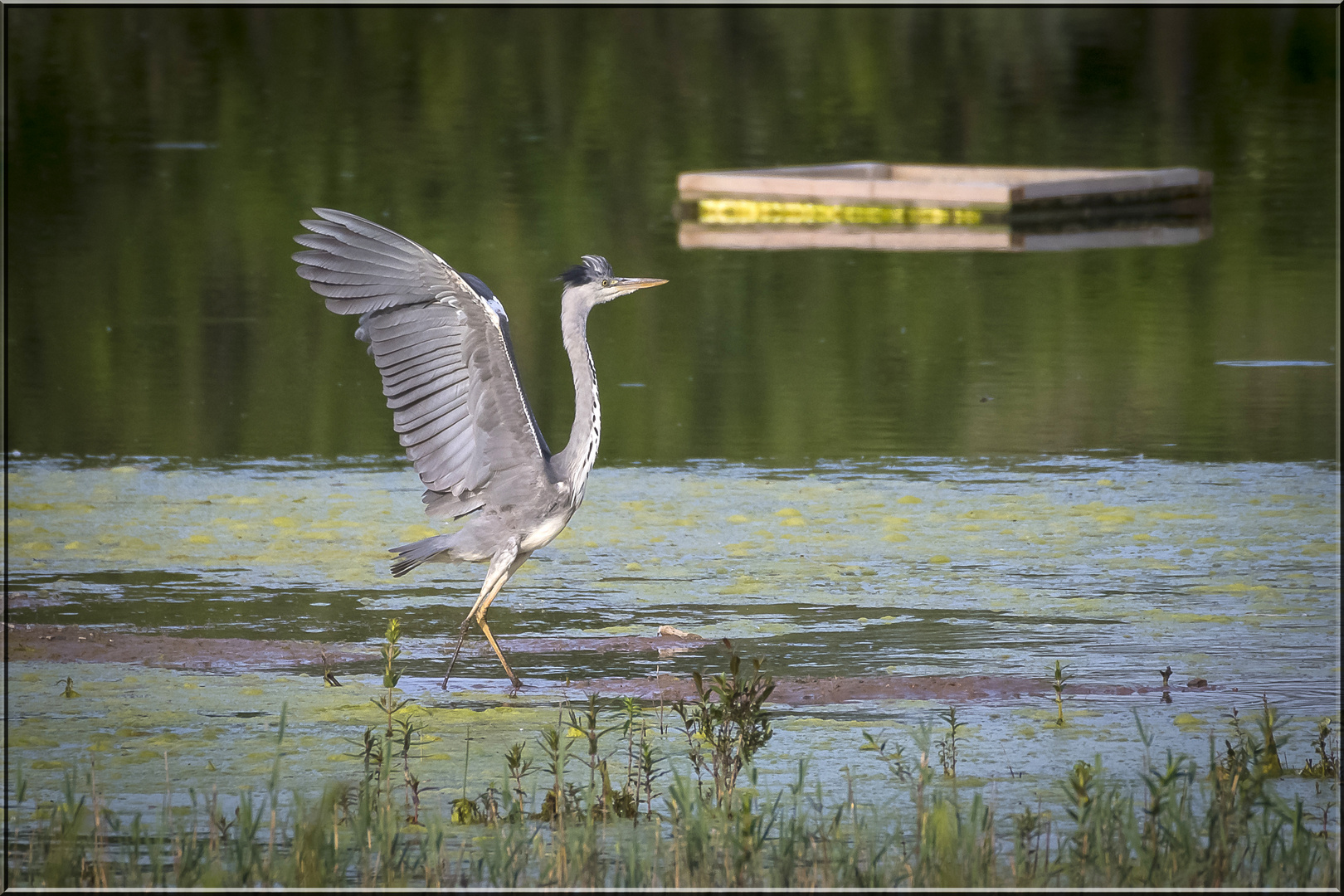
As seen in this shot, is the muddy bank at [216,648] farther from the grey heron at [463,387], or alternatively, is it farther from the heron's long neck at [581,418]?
the heron's long neck at [581,418]

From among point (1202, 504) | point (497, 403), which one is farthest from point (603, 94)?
point (497, 403)

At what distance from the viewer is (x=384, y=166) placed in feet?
98.0

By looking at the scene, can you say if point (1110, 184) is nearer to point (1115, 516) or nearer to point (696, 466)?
point (696, 466)

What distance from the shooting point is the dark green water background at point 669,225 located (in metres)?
13.5

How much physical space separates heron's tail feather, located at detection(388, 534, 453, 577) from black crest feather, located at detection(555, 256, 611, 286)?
105cm

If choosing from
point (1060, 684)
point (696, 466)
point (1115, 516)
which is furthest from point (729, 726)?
point (696, 466)

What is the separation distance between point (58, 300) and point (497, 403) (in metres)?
12.3

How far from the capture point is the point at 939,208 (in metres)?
23.9

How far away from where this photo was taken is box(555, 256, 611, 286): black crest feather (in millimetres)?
7797

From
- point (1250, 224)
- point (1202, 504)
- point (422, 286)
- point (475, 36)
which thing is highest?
point (475, 36)

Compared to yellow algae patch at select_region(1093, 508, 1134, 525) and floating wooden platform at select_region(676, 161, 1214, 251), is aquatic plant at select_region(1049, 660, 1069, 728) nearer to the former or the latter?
yellow algae patch at select_region(1093, 508, 1134, 525)

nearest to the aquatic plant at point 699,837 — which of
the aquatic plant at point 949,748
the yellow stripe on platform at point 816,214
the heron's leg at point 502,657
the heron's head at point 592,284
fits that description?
the aquatic plant at point 949,748

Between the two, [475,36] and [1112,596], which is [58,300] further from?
[475,36]

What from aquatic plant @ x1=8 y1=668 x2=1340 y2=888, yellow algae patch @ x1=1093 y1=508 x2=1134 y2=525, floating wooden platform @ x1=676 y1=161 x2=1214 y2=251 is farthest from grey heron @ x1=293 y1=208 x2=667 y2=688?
floating wooden platform @ x1=676 y1=161 x2=1214 y2=251
